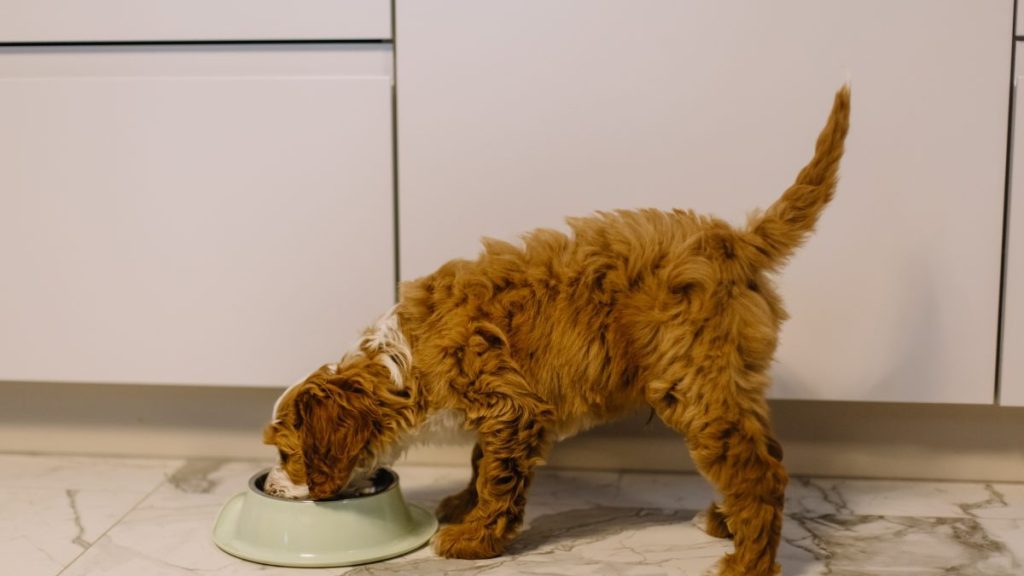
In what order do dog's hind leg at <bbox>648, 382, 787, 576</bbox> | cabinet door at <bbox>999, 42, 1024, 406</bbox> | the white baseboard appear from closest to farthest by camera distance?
dog's hind leg at <bbox>648, 382, 787, 576</bbox>, cabinet door at <bbox>999, 42, 1024, 406</bbox>, the white baseboard

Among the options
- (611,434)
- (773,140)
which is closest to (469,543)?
(611,434)

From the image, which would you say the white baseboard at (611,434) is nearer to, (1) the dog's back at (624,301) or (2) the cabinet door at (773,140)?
(2) the cabinet door at (773,140)

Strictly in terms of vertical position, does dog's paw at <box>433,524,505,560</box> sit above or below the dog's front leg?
below

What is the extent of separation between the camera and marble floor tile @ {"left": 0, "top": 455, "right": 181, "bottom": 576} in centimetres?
148

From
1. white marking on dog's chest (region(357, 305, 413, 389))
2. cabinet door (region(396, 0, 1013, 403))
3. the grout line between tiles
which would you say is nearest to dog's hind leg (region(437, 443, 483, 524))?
white marking on dog's chest (region(357, 305, 413, 389))

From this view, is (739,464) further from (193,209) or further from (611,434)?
(193,209)

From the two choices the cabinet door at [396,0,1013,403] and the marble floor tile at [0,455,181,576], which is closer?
the marble floor tile at [0,455,181,576]

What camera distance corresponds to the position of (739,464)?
4.34ft

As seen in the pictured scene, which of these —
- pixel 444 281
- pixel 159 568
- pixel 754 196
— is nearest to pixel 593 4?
pixel 754 196

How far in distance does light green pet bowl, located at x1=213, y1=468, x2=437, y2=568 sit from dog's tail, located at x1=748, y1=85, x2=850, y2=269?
2.12 feet

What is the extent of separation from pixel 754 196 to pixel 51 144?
1182 millimetres

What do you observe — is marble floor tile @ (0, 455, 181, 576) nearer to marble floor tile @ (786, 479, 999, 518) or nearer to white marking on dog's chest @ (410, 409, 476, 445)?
white marking on dog's chest @ (410, 409, 476, 445)

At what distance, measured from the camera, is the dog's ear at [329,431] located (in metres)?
1.39

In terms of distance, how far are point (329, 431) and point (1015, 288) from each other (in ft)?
3.56
